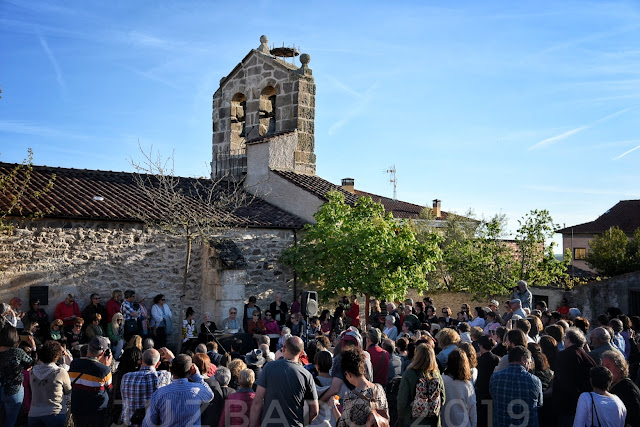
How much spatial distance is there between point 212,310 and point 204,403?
10030mm

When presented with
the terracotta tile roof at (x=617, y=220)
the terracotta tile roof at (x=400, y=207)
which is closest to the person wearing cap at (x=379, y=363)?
the terracotta tile roof at (x=400, y=207)

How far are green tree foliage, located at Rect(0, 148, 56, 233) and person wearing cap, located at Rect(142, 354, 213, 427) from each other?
9381mm

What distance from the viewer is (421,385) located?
215 inches

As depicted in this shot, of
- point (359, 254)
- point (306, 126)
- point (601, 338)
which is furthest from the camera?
point (306, 126)

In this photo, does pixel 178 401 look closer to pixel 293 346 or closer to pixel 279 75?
pixel 293 346

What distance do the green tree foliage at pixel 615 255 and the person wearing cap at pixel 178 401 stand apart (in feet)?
87.9

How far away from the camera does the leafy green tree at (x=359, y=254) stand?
15898mm

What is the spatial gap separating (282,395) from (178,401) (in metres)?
0.88

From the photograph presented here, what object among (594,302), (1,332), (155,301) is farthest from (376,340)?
(594,302)

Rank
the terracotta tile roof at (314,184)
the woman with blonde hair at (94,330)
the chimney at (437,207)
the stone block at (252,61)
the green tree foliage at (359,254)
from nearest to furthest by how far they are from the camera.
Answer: the woman with blonde hair at (94,330) < the green tree foliage at (359,254) < the terracotta tile roof at (314,184) < the stone block at (252,61) < the chimney at (437,207)

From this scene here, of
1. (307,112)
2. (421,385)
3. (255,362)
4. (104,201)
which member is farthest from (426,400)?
(307,112)

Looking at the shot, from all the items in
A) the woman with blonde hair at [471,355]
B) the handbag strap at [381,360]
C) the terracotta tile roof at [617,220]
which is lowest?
the handbag strap at [381,360]

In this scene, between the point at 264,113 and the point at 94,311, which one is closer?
the point at 94,311

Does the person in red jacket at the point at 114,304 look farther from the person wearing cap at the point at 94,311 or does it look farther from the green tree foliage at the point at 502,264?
the green tree foliage at the point at 502,264
